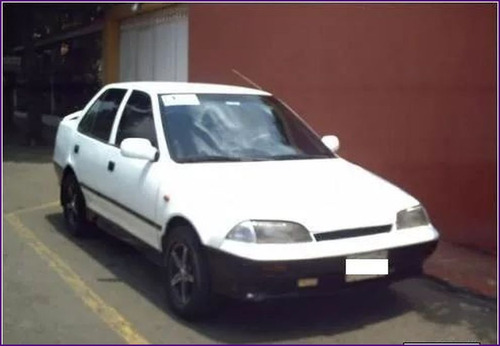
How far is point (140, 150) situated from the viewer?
4.99m

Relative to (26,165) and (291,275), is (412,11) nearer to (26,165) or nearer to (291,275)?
(291,275)

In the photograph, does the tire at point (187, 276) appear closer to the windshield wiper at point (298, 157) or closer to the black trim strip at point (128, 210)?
the black trim strip at point (128, 210)

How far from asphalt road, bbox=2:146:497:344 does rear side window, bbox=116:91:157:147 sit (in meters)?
1.06

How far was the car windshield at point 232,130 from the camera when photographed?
514 cm

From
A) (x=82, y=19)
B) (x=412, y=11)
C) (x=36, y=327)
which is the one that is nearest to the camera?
(x=36, y=327)

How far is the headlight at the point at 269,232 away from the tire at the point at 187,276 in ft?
0.98

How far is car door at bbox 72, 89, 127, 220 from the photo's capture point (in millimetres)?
5859

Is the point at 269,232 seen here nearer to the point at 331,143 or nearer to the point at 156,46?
the point at 331,143

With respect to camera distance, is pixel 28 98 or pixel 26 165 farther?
pixel 28 98

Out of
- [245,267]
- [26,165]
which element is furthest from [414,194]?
[26,165]

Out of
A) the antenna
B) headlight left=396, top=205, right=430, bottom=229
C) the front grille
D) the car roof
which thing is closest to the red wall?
the antenna

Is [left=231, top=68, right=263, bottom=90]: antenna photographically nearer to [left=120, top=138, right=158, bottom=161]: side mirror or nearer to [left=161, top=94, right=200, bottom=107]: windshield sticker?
[left=161, top=94, right=200, bottom=107]: windshield sticker

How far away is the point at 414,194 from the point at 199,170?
10.4 ft

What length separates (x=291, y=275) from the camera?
411cm
